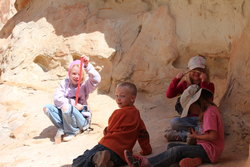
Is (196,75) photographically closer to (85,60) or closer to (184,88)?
(184,88)

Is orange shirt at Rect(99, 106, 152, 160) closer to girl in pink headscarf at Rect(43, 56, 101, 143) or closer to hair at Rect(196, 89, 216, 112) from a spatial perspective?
hair at Rect(196, 89, 216, 112)

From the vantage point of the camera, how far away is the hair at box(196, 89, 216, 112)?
328cm

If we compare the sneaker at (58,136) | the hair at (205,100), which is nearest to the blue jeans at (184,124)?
the hair at (205,100)

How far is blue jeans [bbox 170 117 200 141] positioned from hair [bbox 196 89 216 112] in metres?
0.42

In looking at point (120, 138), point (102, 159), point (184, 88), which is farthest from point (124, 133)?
point (184, 88)

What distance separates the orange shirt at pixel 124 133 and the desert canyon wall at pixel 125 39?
1170mm

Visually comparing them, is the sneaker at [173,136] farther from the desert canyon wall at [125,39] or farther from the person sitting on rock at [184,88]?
the desert canyon wall at [125,39]

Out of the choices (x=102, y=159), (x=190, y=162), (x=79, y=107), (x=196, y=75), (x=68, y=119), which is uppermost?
(x=196, y=75)

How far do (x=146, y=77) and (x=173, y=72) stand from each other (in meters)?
0.40

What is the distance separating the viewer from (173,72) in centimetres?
520

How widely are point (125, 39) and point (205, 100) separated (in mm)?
2675

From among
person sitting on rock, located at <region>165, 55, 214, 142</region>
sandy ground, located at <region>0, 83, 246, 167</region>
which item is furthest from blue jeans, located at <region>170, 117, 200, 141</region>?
sandy ground, located at <region>0, 83, 246, 167</region>

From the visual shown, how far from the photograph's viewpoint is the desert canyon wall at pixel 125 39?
15.6 feet

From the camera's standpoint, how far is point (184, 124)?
12.5 ft
